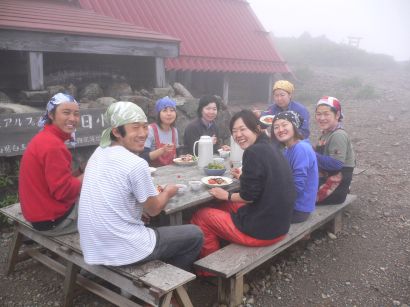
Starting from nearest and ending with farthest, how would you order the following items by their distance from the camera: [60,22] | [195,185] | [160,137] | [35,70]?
[195,185], [160,137], [35,70], [60,22]

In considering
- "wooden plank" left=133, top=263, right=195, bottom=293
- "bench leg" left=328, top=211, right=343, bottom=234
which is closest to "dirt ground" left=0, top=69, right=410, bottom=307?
"bench leg" left=328, top=211, right=343, bottom=234

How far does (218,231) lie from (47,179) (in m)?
1.62

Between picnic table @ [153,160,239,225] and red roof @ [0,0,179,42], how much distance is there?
129 inches

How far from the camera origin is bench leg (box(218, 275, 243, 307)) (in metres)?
3.11

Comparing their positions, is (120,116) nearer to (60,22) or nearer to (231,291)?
(231,291)

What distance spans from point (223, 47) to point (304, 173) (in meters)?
8.64

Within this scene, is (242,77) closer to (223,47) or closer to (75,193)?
(223,47)

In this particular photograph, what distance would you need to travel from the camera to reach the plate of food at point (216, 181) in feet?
11.8

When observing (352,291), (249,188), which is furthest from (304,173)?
(352,291)

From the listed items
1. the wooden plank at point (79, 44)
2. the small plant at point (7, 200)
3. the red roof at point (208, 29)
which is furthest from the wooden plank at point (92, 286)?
the red roof at point (208, 29)

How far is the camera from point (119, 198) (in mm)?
2516

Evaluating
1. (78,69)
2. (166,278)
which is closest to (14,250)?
(166,278)

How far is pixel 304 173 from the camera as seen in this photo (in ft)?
11.9

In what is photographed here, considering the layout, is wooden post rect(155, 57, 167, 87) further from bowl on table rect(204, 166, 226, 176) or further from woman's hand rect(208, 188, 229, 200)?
woman's hand rect(208, 188, 229, 200)
